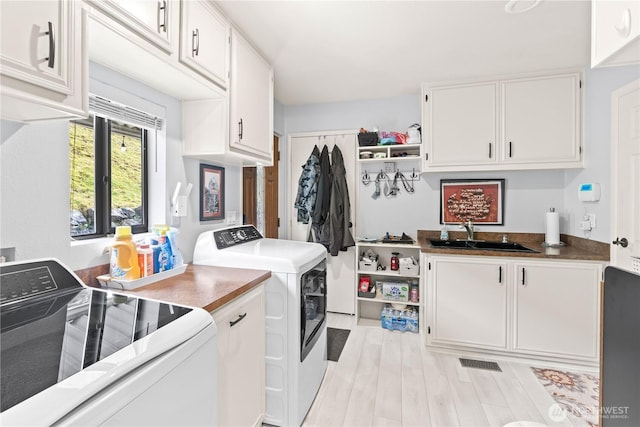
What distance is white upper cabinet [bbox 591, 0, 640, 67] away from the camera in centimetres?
66

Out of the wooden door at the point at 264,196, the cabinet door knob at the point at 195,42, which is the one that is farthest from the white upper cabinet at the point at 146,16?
the wooden door at the point at 264,196

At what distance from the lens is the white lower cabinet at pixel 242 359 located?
1.22 metres

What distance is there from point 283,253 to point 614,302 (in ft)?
4.45

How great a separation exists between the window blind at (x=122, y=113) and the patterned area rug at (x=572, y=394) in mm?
2862

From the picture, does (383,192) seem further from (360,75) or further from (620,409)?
(620,409)

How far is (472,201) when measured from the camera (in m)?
2.98

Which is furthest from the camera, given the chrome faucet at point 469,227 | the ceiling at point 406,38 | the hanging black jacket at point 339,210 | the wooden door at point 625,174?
the hanging black jacket at point 339,210

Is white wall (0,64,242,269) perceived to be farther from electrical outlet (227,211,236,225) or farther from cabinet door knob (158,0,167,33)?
electrical outlet (227,211,236,225)

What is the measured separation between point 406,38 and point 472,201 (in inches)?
67.6

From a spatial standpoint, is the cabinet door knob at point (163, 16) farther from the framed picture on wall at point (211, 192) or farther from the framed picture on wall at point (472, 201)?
the framed picture on wall at point (472, 201)

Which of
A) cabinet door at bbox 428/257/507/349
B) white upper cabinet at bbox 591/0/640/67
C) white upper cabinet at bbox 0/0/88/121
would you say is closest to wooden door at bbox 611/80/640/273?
cabinet door at bbox 428/257/507/349

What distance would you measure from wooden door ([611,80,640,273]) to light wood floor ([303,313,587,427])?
1088 mm

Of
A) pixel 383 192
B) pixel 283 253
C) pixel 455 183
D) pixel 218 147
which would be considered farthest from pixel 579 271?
pixel 218 147

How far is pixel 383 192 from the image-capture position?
3.25 meters
